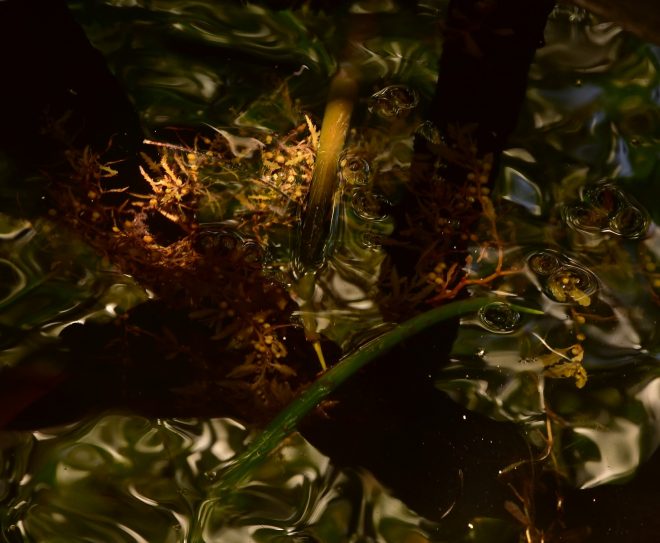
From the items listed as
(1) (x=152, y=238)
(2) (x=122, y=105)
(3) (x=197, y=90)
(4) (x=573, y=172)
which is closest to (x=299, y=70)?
(3) (x=197, y=90)

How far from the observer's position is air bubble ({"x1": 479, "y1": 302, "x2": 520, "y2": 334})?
1567 millimetres

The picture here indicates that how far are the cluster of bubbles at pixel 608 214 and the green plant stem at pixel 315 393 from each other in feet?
1.26

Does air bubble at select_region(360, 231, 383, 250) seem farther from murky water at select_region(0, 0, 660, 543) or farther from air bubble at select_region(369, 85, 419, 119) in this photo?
air bubble at select_region(369, 85, 419, 119)

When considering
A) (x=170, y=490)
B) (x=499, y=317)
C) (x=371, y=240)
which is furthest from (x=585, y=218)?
(x=170, y=490)

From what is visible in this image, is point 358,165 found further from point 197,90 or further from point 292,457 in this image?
point 292,457

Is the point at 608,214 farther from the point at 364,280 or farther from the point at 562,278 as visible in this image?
the point at 364,280

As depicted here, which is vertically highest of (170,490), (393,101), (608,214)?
(393,101)

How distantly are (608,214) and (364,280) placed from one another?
0.58 meters

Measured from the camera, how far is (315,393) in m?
1.43

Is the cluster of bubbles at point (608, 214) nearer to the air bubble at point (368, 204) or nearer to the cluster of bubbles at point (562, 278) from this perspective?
the cluster of bubbles at point (562, 278)

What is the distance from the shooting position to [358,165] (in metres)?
1.74

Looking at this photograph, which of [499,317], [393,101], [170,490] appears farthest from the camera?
[393,101]

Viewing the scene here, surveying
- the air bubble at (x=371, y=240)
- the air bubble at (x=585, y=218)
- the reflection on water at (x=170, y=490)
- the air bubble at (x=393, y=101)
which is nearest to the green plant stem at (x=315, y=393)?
the reflection on water at (x=170, y=490)

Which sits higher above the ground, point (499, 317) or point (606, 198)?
point (606, 198)
